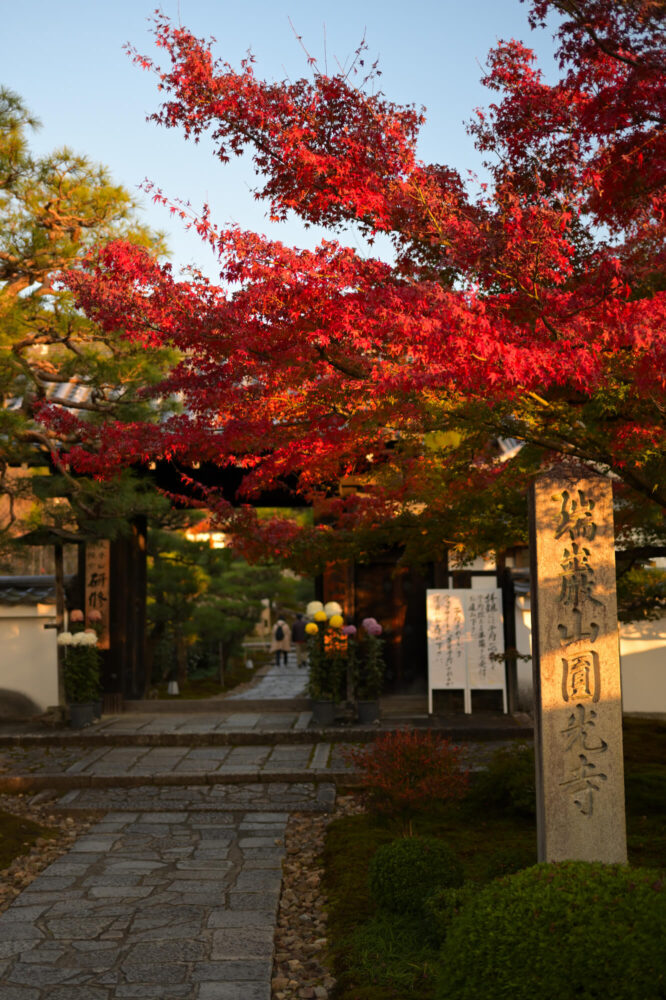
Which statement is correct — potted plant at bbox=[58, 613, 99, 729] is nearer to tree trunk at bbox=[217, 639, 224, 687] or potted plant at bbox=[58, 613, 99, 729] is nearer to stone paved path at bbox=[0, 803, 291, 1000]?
stone paved path at bbox=[0, 803, 291, 1000]

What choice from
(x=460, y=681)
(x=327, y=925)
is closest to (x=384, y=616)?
(x=460, y=681)

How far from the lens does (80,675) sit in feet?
46.8

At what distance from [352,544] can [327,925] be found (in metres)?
3.75

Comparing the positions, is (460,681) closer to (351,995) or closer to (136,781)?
(136,781)

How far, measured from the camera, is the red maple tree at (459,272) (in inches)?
192

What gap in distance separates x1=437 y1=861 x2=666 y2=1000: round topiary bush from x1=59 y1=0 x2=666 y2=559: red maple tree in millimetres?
Result: 2502

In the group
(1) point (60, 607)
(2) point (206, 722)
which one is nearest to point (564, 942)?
(2) point (206, 722)

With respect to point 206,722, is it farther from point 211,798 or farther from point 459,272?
point 459,272

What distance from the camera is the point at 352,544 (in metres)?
8.90

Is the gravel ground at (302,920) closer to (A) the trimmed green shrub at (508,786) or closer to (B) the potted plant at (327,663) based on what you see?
(A) the trimmed green shrub at (508,786)

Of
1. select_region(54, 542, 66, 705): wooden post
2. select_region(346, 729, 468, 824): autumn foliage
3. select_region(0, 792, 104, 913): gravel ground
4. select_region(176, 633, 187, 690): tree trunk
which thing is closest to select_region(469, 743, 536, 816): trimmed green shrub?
select_region(346, 729, 468, 824): autumn foliage

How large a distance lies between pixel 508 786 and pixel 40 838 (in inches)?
176

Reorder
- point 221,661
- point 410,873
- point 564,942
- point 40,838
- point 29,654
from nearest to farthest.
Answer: point 564,942 → point 410,873 → point 40,838 → point 29,654 → point 221,661

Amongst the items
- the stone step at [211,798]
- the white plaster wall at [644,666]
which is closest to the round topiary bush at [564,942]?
the stone step at [211,798]
